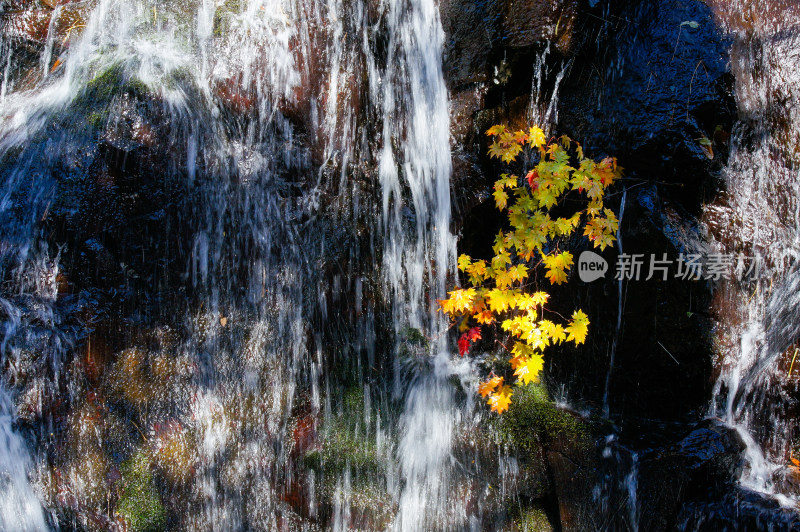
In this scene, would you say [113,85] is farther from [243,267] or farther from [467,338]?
[467,338]

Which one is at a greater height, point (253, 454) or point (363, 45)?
point (363, 45)

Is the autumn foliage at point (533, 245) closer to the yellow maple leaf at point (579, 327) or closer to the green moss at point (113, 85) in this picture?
the yellow maple leaf at point (579, 327)

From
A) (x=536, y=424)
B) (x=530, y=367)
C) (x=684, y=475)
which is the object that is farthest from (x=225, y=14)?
(x=684, y=475)

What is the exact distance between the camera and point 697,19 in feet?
11.1

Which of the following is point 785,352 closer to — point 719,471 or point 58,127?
point 719,471

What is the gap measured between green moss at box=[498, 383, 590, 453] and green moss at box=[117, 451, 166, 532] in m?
2.56

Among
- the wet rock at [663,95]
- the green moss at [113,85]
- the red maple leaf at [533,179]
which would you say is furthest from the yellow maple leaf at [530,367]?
the green moss at [113,85]

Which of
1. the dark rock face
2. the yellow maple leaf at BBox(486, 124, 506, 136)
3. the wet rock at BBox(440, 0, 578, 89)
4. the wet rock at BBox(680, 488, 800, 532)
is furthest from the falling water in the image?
the wet rock at BBox(680, 488, 800, 532)

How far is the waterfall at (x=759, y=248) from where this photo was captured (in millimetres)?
3326

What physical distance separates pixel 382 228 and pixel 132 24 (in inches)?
124

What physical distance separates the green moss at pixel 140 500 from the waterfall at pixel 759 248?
398cm

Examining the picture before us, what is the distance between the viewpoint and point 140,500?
11.7ft

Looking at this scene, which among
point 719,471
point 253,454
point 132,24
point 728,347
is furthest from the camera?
point 132,24

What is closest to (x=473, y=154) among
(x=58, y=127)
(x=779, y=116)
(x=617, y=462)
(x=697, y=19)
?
(x=697, y=19)
